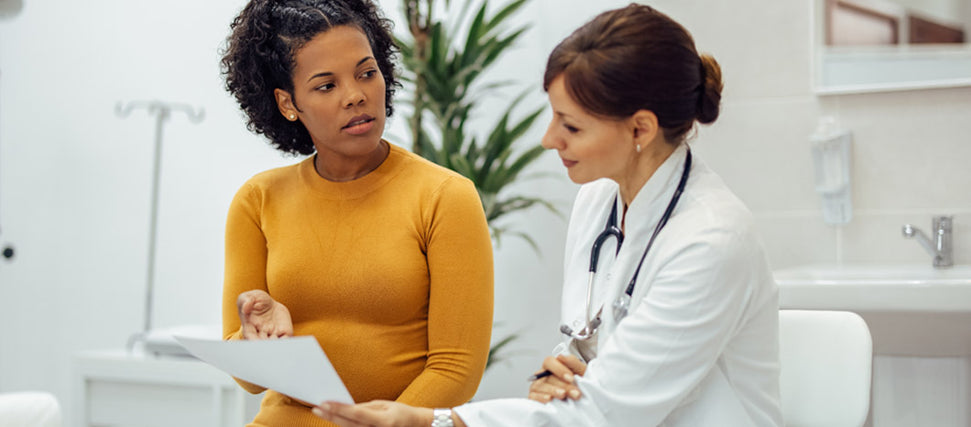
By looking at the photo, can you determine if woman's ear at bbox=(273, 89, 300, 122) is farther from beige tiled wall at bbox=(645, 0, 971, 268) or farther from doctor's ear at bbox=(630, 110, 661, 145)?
beige tiled wall at bbox=(645, 0, 971, 268)

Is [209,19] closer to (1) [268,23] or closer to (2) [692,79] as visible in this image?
(1) [268,23]

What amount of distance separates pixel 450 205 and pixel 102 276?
89.7 inches

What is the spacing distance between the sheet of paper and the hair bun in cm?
58

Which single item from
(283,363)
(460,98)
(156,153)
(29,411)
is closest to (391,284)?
(283,363)

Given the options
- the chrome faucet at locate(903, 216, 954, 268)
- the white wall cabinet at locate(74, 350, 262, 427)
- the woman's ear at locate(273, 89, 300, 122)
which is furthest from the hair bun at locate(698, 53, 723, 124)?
the white wall cabinet at locate(74, 350, 262, 427)

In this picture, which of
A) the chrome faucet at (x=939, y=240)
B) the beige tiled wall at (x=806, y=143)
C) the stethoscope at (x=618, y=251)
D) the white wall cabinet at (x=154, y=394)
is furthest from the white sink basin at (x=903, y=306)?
the white wall cabinet at (x=154, y=394)

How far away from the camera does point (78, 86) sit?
10.4ft

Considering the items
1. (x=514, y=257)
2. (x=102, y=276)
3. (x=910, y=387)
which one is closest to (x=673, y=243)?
(x=910, y=387)

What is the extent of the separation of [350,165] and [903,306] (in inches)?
43.9

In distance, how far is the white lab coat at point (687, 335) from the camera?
1.05 metres

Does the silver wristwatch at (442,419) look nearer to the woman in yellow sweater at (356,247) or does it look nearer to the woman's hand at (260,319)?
the woman in yellow sweater at (356,247)

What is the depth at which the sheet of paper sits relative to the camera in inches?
39.9

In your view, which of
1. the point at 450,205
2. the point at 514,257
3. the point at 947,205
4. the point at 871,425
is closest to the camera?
the point at 450,205

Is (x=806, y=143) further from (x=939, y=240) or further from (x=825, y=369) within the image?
(x=825, y=369)
